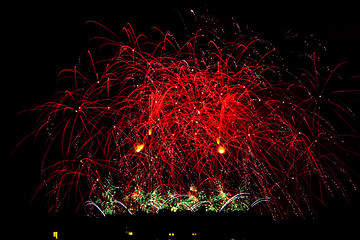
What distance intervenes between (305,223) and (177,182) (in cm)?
598

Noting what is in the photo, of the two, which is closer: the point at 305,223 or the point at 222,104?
the point at 305,223

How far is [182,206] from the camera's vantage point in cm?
1745

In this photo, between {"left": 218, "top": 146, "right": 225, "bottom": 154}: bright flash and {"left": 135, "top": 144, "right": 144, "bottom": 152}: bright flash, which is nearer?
{"left": 218, "top": 146, "right": 225, "bottom": 154}: bright flash

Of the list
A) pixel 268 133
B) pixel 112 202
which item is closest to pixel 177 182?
pixel 112 202

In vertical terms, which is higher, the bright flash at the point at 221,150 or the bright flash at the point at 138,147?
the bright flash at the point at 138,147

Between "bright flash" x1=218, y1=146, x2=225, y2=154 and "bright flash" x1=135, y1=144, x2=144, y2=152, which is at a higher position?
"bright flash" x1=135, y1=144, x2=144, y2=152

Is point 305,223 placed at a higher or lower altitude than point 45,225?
lower

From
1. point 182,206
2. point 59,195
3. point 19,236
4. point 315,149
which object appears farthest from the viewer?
point 59,195

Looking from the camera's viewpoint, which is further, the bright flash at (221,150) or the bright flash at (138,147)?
the bright flash at (138,147)

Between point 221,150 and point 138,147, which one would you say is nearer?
point 221,150

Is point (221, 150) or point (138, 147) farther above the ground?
point (138, 147)

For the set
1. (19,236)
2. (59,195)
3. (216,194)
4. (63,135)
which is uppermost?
(63,135)

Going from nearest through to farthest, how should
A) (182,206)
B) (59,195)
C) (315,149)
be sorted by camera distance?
A: (182,206) → (315,149) → (59,195)

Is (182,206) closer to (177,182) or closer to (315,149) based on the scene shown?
(177,182)
